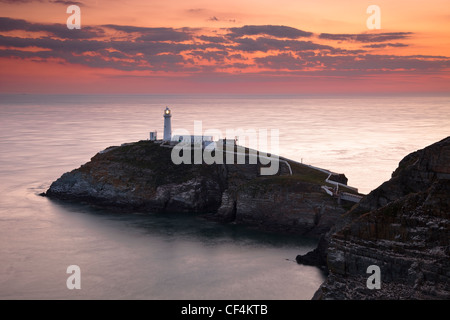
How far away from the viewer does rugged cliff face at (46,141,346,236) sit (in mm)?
60344

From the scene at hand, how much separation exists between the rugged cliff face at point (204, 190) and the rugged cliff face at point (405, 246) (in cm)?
2506

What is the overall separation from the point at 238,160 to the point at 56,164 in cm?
4873

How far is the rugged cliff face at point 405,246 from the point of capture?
29.2 meters

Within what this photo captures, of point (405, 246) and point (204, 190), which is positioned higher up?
point (405, 246)

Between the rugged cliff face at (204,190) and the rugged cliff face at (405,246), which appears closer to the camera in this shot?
the rugged cliff face at (405,246)

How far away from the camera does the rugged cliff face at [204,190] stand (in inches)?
2376

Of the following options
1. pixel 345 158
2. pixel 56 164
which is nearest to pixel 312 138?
pixel 345 158

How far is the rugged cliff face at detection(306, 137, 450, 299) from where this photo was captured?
95.8ft

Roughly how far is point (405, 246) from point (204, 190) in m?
41.7

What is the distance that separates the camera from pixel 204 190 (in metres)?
69.9

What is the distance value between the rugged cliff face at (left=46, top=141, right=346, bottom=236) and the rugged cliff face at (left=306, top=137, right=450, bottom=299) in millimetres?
25060

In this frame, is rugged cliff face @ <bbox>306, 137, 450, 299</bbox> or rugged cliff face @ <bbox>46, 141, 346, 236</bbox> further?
rugged cliff face @ <bbox>46, 141, 346, 236</bbox>
